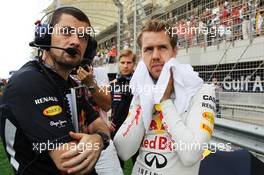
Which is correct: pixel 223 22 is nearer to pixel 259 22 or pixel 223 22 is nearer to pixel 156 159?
pixel 259 22

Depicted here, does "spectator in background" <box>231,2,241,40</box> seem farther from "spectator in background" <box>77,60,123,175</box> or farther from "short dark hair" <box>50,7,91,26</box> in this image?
"short dark hair" <box>50,7,91,26</box>

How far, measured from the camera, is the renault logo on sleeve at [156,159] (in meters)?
1.56

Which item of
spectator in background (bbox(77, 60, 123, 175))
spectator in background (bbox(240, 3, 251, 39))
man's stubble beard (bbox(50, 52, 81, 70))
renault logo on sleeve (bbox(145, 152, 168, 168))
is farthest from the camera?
spectator in background (bbox(240, 3, 251, 39))

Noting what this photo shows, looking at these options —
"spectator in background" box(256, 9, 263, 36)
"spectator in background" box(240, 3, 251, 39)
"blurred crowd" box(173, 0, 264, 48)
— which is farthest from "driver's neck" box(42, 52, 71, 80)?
"spectator in background" box(256, 9, 263, 36)

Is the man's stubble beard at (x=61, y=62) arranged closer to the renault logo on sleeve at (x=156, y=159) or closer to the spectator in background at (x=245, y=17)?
the renault logo on sleeve at (x=156, y=159)

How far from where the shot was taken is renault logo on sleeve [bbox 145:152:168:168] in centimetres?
156

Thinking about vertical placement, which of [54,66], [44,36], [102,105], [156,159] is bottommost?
[156,159]

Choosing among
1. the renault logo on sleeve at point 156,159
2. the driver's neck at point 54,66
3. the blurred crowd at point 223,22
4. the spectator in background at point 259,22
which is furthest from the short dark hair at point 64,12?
the spectator in background at point 259,22

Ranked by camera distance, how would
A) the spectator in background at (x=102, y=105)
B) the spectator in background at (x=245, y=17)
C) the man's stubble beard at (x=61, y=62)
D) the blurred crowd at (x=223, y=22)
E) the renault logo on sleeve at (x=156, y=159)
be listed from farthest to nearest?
the blurred crowd at (x=223, y=22) < the spectator in background at (x=245, y=17) < the spectator in background at (x=102, y=105) < the renault logo on sleeve at (x=156, y=159) < the man's stubble beard at (x=61, y=62)

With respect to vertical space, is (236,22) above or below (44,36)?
above

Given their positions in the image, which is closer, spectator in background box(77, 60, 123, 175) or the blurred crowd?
spectator in background box(77, 60, 123, 175)

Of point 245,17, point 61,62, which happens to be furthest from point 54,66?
point 245,17

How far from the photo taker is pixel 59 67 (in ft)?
4.46

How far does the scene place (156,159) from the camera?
158 centimetres
